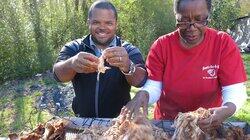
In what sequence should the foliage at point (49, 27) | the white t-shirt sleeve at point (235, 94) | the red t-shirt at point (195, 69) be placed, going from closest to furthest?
the white t-shirt sleeve at point (235, 94), the red t-shirt at point (195, 69), the foliage at point (49, 27)

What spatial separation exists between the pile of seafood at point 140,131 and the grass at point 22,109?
2300mm

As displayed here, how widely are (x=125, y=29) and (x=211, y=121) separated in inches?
350

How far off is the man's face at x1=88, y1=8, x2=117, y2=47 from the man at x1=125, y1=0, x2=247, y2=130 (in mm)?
313

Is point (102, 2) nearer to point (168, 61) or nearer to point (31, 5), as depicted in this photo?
point (168, 61)

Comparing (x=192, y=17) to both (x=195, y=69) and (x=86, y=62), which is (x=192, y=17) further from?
(x=86, y=62)

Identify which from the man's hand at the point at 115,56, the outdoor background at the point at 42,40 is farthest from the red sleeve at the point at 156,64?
the outdoor background at the point at 42,40

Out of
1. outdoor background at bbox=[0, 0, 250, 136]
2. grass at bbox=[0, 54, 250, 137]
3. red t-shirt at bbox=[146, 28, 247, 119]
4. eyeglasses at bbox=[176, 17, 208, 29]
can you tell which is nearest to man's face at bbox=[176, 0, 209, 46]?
eyeglasses at bbox=[176, 17, 208, 29]

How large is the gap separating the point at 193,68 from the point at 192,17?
1.17ft

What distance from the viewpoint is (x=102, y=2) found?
3.07 meters

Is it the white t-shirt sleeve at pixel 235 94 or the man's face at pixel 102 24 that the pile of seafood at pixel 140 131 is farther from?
the man's face at pixel 102 24

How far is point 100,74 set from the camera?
Result: 317 centimetres

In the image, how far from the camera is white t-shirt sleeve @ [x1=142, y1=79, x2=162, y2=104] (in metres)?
2.97

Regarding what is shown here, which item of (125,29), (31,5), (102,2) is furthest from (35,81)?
(102,2)

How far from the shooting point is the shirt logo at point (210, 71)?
290 centimetres
